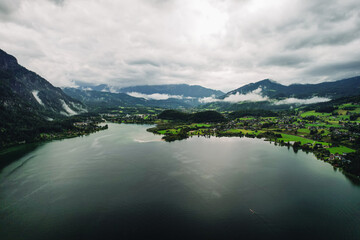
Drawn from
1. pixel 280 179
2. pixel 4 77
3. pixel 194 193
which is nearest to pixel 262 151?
pixel 280 179

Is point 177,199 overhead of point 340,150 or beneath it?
overhead

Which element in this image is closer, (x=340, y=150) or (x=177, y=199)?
(x=177, y=199)

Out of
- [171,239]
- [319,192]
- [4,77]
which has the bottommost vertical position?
[319,192]

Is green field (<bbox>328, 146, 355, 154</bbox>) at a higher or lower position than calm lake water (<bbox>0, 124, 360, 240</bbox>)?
lower

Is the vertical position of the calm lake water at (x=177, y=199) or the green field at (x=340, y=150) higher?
the calm lake water at (x=177, y=199)

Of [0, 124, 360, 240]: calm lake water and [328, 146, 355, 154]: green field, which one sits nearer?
[0, 124, 360, 240]: calm lake water

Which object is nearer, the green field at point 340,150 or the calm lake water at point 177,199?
the calm lake water at point 177,199

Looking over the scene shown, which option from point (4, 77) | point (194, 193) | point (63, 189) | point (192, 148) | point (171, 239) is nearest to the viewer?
point (171, 239)

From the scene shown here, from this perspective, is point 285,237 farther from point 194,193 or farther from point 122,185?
point 122,185
